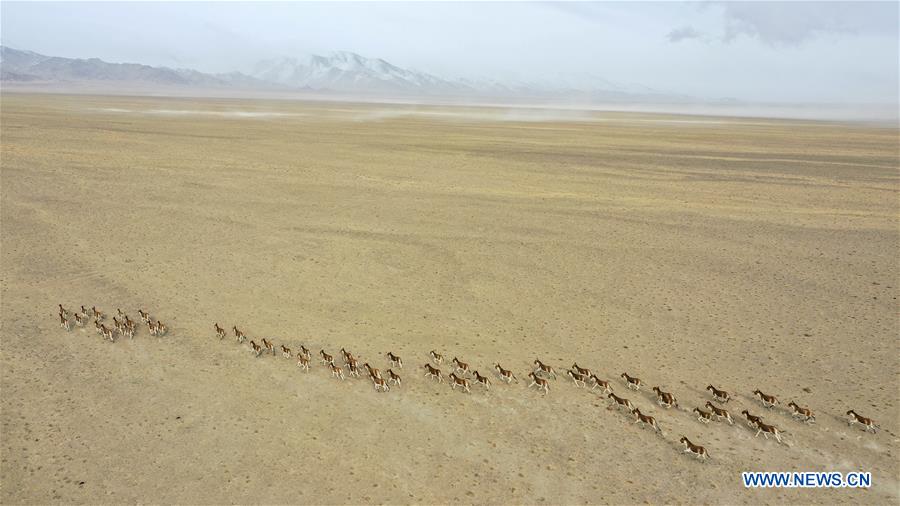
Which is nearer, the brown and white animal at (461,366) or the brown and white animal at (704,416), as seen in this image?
Answer: the brown and white animal at (704,416)

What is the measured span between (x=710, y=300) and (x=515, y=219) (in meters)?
9.84

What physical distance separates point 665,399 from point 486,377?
334 cm

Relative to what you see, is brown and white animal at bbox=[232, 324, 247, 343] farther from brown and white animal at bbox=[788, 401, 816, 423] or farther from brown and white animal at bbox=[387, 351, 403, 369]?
brown and white animal at bbox=[788, 401, 816, 423]

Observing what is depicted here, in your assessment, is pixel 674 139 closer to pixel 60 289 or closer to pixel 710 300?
pixel 710 300

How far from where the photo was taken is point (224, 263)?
17125mm

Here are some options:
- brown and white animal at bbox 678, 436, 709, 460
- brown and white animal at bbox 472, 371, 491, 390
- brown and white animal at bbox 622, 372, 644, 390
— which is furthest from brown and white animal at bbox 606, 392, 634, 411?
brown and white animal at bbox 472, 371, 491, 390

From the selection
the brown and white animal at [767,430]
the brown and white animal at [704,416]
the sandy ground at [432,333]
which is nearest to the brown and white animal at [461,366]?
the sandy ground at [432,333]

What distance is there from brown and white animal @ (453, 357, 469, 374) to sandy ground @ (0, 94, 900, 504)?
0.50 m

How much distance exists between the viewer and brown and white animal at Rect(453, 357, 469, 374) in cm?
1069

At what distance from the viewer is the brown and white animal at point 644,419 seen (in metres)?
9.26

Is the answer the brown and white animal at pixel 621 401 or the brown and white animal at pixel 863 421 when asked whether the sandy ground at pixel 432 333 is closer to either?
the brown and white animal at pixel 863 421

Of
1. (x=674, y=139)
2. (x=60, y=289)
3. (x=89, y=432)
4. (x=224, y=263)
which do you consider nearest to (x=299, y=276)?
(x=224, y=263)

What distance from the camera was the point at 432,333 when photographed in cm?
1290

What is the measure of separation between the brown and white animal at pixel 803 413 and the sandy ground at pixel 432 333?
0.20 meters
